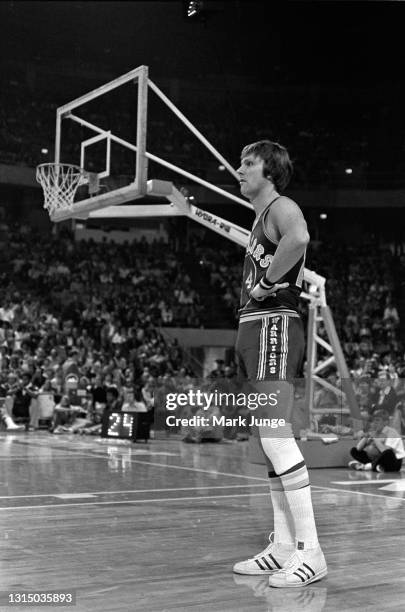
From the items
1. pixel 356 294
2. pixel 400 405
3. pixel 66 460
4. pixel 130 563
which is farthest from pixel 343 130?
pixel 130 563

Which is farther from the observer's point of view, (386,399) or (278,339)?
(386,399)

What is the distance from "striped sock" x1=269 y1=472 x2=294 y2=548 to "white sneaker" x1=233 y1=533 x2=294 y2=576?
3 centimetres

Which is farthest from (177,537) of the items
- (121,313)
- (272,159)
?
(121,313)

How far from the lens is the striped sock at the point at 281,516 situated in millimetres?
4297

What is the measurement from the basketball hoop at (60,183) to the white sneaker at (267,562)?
8.47 meters

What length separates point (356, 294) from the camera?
29422 mm

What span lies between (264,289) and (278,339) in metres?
0.27

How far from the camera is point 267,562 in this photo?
13.7 ft

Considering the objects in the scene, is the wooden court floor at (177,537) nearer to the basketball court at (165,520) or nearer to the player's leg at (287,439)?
the basketball court at (165,520)

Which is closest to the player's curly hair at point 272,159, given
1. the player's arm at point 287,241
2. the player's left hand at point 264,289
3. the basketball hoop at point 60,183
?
the player's arm at point 287,241

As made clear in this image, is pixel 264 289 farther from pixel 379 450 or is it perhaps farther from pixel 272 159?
pixel 379 450

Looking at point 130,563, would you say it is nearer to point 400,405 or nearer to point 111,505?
point 111,505

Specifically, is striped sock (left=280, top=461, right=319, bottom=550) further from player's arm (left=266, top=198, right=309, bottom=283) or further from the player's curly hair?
the player's curly hair

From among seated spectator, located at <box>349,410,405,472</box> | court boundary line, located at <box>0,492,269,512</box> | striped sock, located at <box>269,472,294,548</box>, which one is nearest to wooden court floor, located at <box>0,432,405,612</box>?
court boundary line, located at <box>0,492,269,512</box>
